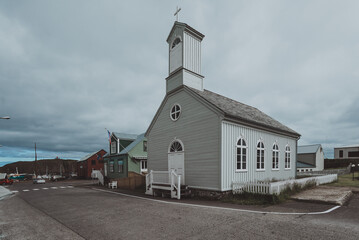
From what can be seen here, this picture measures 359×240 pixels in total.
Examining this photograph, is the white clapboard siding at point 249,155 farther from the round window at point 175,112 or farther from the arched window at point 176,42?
the arched window at point 176,42

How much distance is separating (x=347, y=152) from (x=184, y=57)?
197ft

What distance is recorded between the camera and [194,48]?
51.1ft

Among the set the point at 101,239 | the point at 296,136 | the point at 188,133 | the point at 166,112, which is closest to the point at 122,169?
the point at 166,112

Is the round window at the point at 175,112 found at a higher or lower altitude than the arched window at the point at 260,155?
higher

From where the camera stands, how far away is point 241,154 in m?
13.1

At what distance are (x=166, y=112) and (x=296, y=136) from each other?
1381cm

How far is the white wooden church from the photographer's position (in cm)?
1207

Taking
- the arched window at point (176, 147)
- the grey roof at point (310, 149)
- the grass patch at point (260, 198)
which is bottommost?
the grey roof at point (310, 149)

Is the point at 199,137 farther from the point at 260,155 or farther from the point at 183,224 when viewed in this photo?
the point at 183,224

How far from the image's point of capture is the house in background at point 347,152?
5140cm

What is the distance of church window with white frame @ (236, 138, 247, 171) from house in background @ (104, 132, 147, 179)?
57.7ft

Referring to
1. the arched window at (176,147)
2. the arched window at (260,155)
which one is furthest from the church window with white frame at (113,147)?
the arched window at (260,155)

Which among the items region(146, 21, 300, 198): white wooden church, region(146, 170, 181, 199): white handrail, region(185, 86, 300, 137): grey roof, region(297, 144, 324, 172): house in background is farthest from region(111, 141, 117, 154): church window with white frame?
region(297, 144, 324, 172): house in background

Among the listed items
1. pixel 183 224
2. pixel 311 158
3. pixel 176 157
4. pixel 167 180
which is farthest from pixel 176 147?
pixel 311 158
